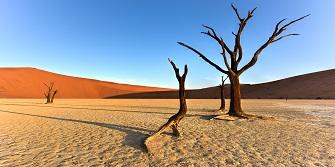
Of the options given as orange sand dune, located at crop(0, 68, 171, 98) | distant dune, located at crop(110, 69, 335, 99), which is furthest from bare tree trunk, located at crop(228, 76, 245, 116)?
orange sand dune, located at crop(0, 68, 171, 98)

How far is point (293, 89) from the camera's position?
204 ft

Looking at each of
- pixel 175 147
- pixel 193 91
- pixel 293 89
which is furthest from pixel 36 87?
pixel 175 147

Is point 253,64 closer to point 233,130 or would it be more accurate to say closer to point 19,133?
point 233,130

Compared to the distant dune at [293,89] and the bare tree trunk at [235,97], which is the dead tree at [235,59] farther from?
the distant dune at [293,89]

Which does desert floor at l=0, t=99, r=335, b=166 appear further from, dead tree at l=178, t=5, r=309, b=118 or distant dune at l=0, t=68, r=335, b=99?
distant dune at l=0, t=68, r=335, b=99

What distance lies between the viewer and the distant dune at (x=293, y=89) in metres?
54.7

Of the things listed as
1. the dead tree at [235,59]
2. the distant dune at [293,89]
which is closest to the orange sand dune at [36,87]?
the distant dune at [293,89]

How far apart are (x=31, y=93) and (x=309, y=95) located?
68.9 meters

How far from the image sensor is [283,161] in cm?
671

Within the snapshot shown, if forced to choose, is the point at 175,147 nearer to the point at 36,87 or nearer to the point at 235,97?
the point at 235,97

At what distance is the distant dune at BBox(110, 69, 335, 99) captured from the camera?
54.7 metres

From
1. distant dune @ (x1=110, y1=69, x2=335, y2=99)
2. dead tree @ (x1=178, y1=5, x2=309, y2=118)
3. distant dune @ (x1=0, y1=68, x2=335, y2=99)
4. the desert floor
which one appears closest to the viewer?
the desert floor

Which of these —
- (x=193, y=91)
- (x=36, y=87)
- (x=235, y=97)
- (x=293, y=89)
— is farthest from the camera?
(x=193, y=91)

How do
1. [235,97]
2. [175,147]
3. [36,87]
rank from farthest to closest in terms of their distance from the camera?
[36,87] < [235,97] < [175,147]
